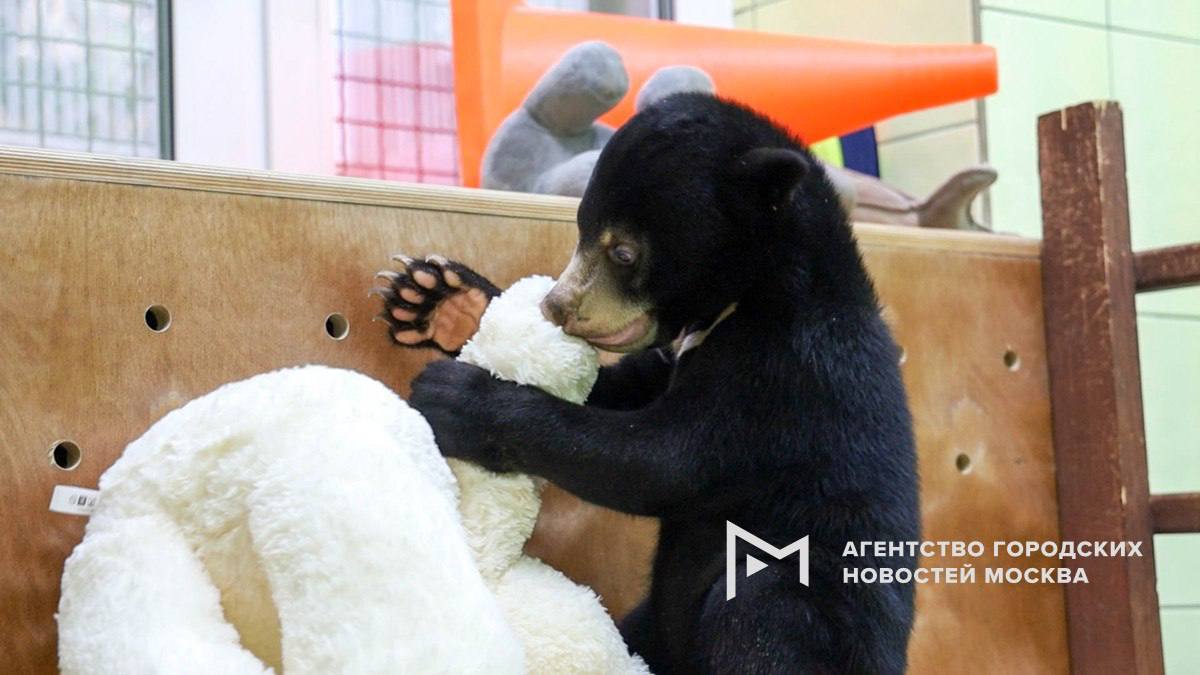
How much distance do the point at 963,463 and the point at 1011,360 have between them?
0.17m

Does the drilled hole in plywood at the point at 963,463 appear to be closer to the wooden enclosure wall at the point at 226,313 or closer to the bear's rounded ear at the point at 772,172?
the wooden enclosure wall at the point at 226,313

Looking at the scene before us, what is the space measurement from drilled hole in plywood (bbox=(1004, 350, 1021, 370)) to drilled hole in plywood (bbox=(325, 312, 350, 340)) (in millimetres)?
930

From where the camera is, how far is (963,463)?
1.82 metres

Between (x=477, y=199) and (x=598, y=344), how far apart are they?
0.86 feet

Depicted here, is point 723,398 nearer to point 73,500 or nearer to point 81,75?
point 73,500

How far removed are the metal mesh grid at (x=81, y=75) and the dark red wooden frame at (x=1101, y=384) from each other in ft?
4.50

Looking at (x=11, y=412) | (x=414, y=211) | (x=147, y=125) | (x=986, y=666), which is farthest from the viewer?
(x=147, y=125)

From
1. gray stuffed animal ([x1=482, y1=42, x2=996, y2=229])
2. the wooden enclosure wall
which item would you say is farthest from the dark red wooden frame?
gray stuffed animal ([x1=482, y1=42, x2=996, y2=229])

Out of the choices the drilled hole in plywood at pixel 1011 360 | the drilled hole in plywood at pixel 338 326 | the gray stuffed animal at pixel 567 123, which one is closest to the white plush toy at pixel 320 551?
the drilled hole in plywood at pixel 338 326

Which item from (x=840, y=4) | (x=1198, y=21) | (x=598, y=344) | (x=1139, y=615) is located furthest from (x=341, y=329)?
(x=1198, y=21)

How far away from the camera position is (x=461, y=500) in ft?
3.94

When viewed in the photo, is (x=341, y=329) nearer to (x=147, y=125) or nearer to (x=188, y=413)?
(x=188, y=413)

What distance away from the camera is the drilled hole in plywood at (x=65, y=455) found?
3.92ft

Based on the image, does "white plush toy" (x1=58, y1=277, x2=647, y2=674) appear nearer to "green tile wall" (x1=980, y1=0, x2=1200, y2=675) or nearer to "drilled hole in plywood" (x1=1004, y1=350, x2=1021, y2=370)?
"drilled hole in plywood" (x1=1004, y1=350, x2=1021, y2=370)
